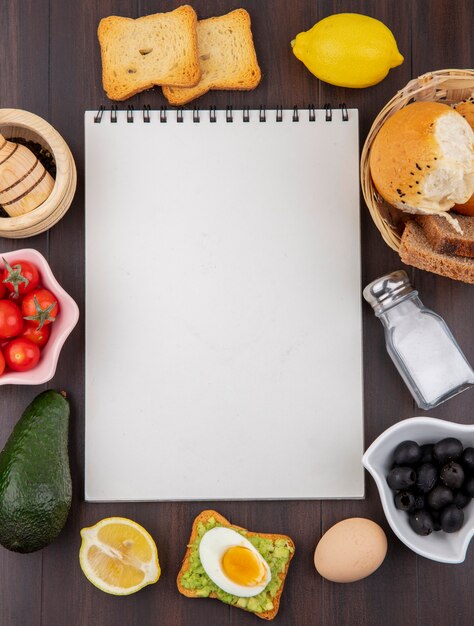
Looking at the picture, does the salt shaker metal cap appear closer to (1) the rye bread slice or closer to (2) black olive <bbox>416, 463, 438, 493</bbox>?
(1) the rye bread slice

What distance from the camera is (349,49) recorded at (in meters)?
0.79

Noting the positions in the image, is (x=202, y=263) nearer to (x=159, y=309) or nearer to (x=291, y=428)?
(x=159, y=309)

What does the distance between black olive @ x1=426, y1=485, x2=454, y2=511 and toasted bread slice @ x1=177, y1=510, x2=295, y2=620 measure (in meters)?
0.20

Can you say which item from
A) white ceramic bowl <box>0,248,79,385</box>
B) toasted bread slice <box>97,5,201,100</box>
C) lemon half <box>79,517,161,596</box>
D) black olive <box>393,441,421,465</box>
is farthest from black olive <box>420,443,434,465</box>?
toasted bread slice <box>97,5,201,100</box>

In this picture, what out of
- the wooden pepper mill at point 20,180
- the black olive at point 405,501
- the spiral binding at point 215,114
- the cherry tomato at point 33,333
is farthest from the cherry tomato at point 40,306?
the black olive at point 405,501

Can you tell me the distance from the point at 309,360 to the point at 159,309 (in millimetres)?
220

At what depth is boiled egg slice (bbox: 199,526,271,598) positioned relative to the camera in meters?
0.80

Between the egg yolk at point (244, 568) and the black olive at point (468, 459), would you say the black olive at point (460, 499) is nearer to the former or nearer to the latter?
the black olive at point (468, 459)

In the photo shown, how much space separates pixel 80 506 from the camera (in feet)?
2.82

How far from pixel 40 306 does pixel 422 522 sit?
541 millimetres

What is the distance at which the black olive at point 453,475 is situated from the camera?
2.48ft

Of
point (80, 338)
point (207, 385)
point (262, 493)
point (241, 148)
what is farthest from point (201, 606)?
point (241, 148)

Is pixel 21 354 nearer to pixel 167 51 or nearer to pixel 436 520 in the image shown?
pixel 167 51

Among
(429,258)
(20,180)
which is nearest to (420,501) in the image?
(429,258)
